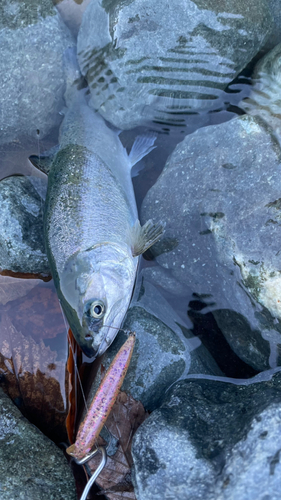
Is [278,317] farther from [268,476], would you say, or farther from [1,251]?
[1,251]

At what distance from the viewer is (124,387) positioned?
10.2 ft

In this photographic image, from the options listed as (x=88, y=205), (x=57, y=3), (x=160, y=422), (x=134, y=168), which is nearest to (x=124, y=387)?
(x=160, y=422)

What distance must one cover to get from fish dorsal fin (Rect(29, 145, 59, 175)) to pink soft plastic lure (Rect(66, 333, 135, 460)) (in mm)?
2108

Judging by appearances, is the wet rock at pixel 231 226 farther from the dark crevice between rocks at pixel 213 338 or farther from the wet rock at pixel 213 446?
the wet rock at pixel 213 446

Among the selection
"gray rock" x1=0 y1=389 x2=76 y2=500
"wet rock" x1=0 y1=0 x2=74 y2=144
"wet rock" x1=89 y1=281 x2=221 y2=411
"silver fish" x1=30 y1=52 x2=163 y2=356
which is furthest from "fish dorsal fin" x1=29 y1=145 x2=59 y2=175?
"gray rock" x1=0 y1=389 x2=76 y2=500

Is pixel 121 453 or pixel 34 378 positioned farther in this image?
pixel 34 378

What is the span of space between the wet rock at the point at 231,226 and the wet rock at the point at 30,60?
1.61 meters

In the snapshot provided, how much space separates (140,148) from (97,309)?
1.86 metres

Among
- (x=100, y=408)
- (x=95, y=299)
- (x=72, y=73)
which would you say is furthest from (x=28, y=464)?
(x=72, y=73)

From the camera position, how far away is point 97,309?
296 cm

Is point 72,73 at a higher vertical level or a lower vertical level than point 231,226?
higher

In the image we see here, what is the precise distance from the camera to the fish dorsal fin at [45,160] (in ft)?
12.5

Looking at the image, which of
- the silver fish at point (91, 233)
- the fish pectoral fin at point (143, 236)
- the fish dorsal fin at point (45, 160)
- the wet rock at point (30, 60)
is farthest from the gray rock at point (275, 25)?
the fish dorsal fin at point (45, 160)

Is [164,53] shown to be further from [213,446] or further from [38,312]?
[213,446]
